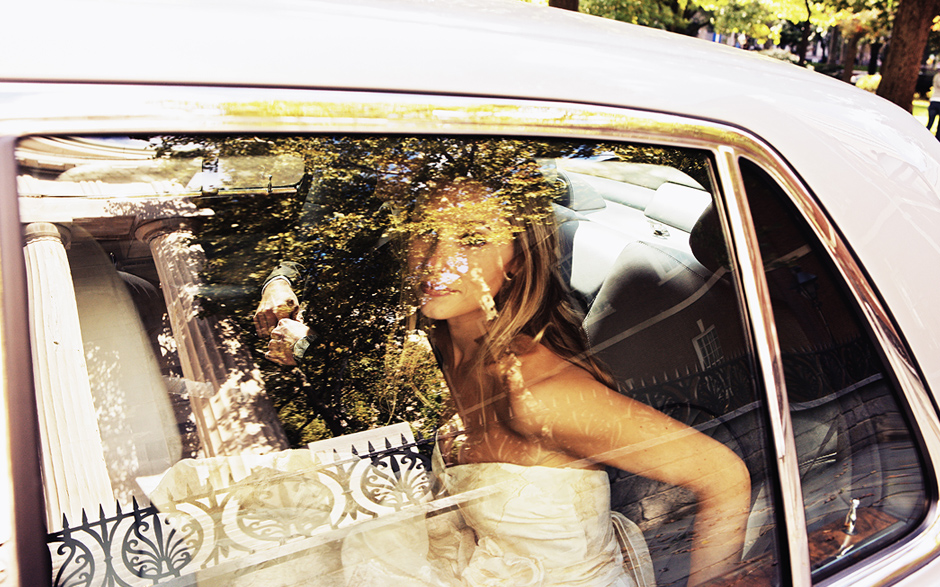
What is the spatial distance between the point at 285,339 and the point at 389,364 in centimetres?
19

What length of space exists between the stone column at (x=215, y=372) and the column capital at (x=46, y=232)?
0.14 metres

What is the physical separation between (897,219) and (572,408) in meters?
0.71

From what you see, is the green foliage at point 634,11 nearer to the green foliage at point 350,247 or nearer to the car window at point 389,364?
the car window at point 389,364

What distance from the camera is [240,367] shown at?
111 centimetres

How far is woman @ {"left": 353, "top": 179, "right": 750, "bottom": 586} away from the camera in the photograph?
122 centimetres

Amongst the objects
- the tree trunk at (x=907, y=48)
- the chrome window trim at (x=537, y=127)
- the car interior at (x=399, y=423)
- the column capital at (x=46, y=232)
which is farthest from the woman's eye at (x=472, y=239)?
the tree trunk at (x=907, y=48)

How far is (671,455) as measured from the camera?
4.06 ft

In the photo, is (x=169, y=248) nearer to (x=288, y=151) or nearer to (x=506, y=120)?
(x=288, y=151)

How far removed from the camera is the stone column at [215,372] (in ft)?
3.36

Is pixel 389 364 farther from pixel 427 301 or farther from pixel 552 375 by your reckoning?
pixel 552 375

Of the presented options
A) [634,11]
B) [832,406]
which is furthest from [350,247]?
[634,11]

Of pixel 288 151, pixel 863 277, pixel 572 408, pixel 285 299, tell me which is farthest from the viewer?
pixel 572 408

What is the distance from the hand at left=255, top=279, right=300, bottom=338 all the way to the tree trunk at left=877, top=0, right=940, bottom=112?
1018cm

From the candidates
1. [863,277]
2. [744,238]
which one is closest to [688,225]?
[744,238]
